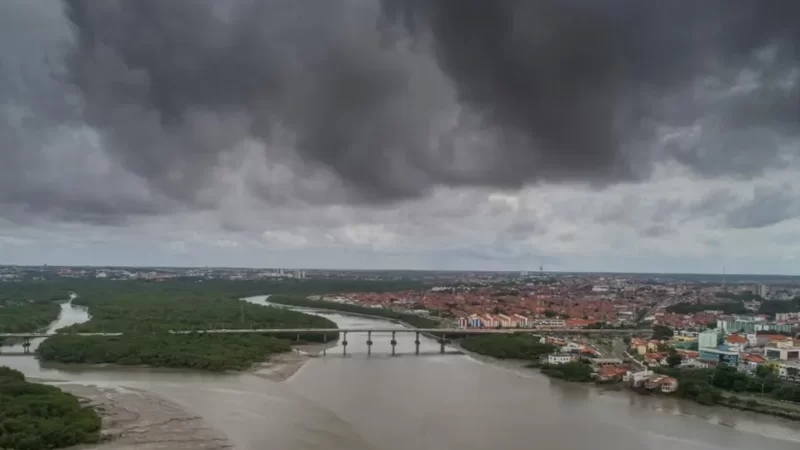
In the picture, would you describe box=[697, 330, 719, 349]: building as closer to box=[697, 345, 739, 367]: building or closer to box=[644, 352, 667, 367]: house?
box=[697, 345, 739, 367]: building

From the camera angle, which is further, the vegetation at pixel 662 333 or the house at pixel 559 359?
the vegetation at pixel 662 333

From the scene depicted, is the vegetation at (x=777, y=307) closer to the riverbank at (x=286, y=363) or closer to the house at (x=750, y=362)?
the house at (x=750, y=362)

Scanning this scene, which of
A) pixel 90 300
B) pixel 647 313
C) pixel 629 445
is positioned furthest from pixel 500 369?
pixel 90 300

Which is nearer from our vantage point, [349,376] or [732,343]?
[349,376]

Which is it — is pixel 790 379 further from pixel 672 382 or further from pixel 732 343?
pixel 732 343

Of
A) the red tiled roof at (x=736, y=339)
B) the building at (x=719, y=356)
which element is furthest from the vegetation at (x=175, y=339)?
the red tiled roof at (x=736, y=339)
